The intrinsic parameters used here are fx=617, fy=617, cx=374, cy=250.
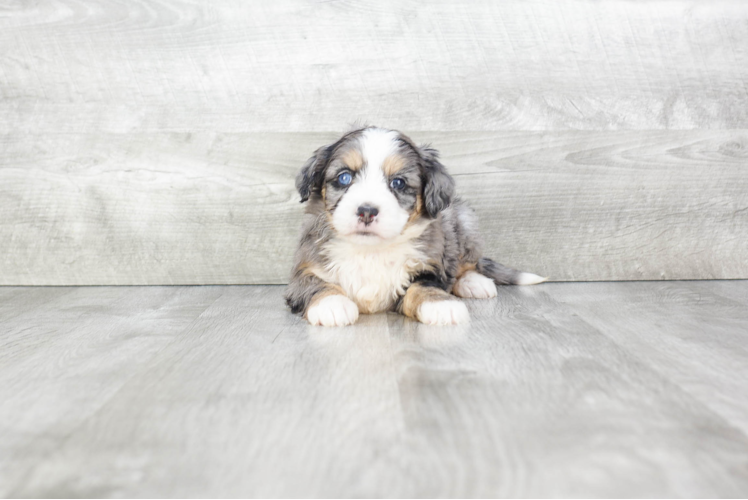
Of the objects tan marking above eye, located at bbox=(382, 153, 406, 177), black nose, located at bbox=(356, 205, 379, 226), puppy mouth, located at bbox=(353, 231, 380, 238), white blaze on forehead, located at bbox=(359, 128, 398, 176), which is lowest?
puppy mouth, located at bbox=(353, 231, 380, 238)

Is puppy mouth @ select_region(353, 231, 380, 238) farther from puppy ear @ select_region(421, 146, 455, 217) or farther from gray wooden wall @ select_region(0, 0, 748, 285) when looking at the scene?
gray wooden wall @ select_region(0, 0, 748, 285)

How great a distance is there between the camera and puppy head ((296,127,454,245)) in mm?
1975

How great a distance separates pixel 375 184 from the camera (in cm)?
204

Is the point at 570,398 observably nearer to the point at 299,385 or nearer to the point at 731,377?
the point at 731,377

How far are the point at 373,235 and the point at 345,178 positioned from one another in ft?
0.78

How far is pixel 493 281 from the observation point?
107 inches

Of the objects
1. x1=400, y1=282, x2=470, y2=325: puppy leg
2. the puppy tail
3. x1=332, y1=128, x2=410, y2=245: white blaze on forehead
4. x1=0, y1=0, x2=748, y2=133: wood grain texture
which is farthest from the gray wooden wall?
x1=400, y1=282, x2=470, y2=325: puppy leg

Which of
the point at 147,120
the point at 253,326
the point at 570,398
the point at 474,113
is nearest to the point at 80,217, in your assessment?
the point at 147,120

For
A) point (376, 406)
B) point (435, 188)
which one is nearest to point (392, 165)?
point (435, 188)

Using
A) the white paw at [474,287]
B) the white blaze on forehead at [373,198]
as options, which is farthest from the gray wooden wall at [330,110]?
the white blaze on forehead at [373,198]

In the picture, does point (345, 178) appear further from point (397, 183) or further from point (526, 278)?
point (526, 278)

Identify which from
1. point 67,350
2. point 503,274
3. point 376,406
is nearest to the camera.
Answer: point 376,406

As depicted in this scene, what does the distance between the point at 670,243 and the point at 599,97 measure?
30.1 inches

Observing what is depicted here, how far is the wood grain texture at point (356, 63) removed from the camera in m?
2.76
